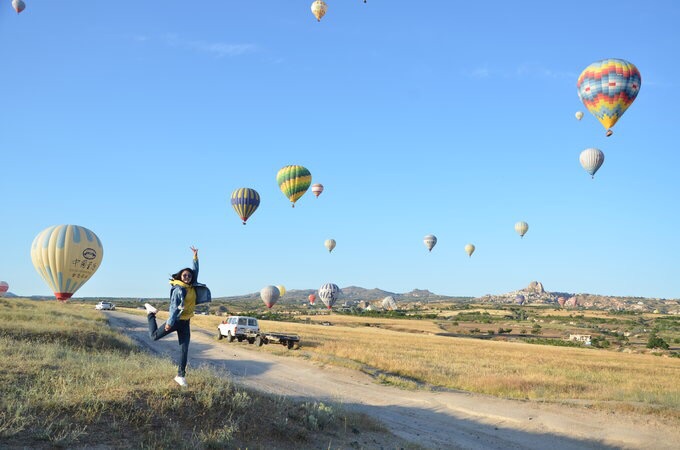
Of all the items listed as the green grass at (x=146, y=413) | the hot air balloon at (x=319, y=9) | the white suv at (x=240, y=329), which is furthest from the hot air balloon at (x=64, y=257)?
the hot air balloon at (x=319, y=9)

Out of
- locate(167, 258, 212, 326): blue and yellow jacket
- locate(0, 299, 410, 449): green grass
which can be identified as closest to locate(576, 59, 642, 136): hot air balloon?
locate(0, 299, 410, 449): green grass

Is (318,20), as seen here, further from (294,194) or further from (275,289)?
(275,289)

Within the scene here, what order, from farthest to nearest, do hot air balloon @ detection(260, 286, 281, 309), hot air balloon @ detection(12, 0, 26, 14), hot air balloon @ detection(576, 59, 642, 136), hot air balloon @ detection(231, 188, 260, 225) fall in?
hot air balloon @ detection(260, 286, 281, 309)
hot air balloon @ detection(231, 188, 260, 225)
hot air balloon @ detection(12, 0, 26, 14)
hot air balloon @ detection(576, 59, 642, 136)

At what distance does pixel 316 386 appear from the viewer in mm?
19922

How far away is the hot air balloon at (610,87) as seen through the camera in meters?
41.3

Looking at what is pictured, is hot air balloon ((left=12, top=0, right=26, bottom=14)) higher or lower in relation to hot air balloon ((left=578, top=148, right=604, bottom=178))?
higher

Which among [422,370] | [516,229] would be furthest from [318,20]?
[516,229]

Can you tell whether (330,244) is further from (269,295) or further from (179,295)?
(179,295)

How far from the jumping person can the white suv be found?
2696 cm

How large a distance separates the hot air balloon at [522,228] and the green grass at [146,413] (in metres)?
93.4

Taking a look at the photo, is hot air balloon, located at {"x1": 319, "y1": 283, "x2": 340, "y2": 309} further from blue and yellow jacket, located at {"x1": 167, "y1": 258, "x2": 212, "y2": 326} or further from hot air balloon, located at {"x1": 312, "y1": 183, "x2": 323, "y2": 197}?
→ blue and yellow jacket, located at {"x1": 167, "y1": 258, "x2": 212, "y2": 326}

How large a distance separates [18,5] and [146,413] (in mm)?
49880

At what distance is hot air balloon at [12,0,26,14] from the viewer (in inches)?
1781

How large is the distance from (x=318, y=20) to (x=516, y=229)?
60736 millimetres
